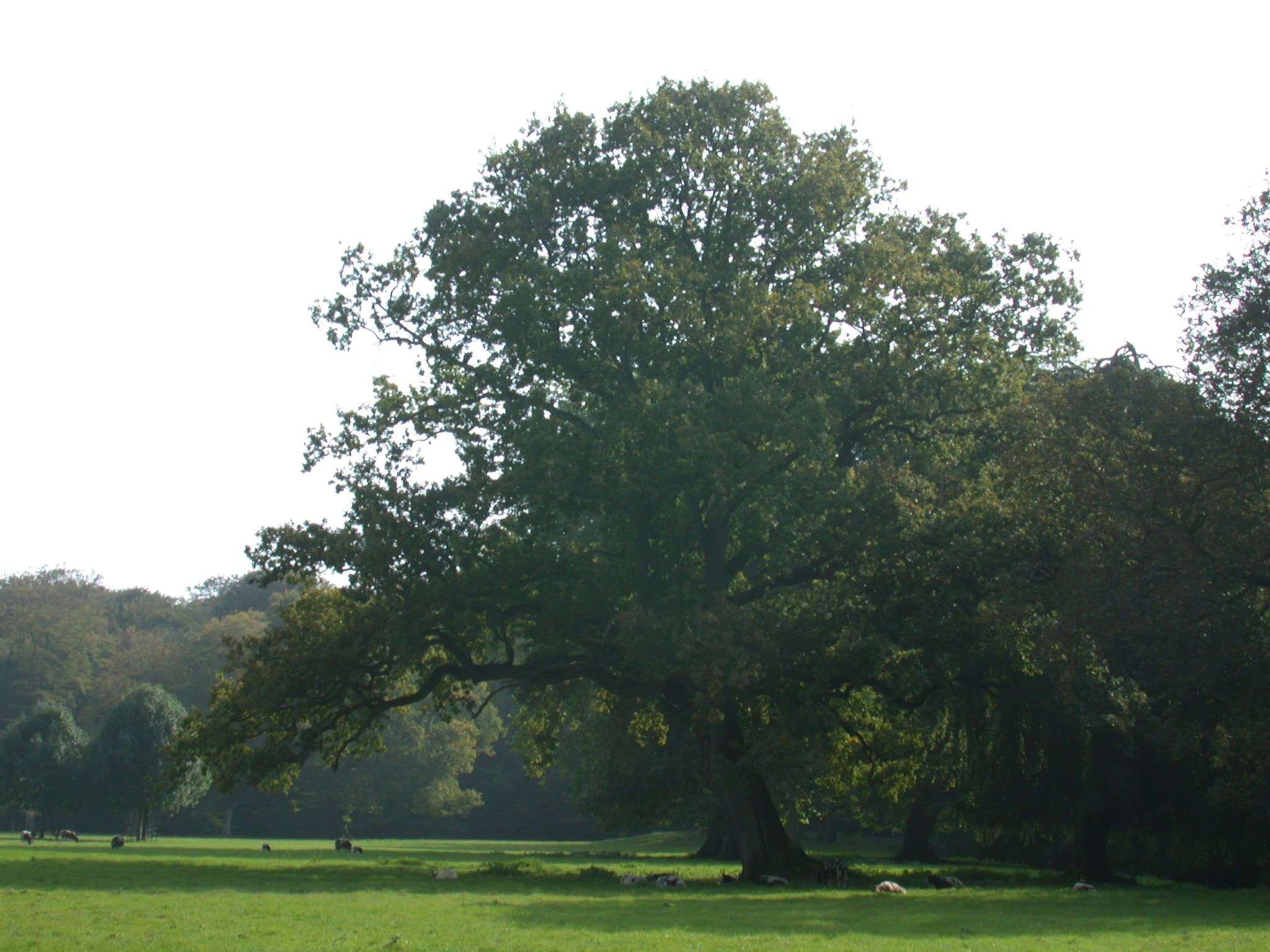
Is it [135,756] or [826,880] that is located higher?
[135,756]

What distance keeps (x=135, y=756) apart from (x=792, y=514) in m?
43.4

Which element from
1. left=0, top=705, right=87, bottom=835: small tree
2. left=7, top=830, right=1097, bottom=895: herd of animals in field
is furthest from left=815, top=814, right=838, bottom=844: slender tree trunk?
left=0, top=705, right=87, bottom=835: small tree

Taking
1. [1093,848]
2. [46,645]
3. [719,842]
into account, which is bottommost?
[719,842]

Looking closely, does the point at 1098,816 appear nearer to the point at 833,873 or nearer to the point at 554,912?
the point at 833,873

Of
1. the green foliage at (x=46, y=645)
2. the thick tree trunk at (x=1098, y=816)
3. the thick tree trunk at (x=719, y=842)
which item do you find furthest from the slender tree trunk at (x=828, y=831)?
the green foliage at (x=46, y=645)

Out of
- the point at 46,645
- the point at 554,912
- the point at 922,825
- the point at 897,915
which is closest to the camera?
the point at 554,912

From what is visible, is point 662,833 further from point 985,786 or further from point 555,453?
point 555,453

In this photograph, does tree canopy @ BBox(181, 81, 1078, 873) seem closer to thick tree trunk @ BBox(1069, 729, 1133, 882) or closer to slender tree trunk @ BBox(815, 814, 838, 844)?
thick tree trunk @ BBox(1069, 729, 1133, 882)

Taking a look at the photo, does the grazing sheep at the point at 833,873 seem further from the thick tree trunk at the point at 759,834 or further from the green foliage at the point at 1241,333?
the green foliage at the point at 1241,333

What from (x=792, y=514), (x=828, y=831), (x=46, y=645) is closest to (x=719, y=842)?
(x=828, y=831)

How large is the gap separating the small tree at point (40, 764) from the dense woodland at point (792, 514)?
3344 cm

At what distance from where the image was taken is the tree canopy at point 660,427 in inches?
964

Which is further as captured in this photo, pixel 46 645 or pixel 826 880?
pixel 46 645

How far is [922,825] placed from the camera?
4397cm
